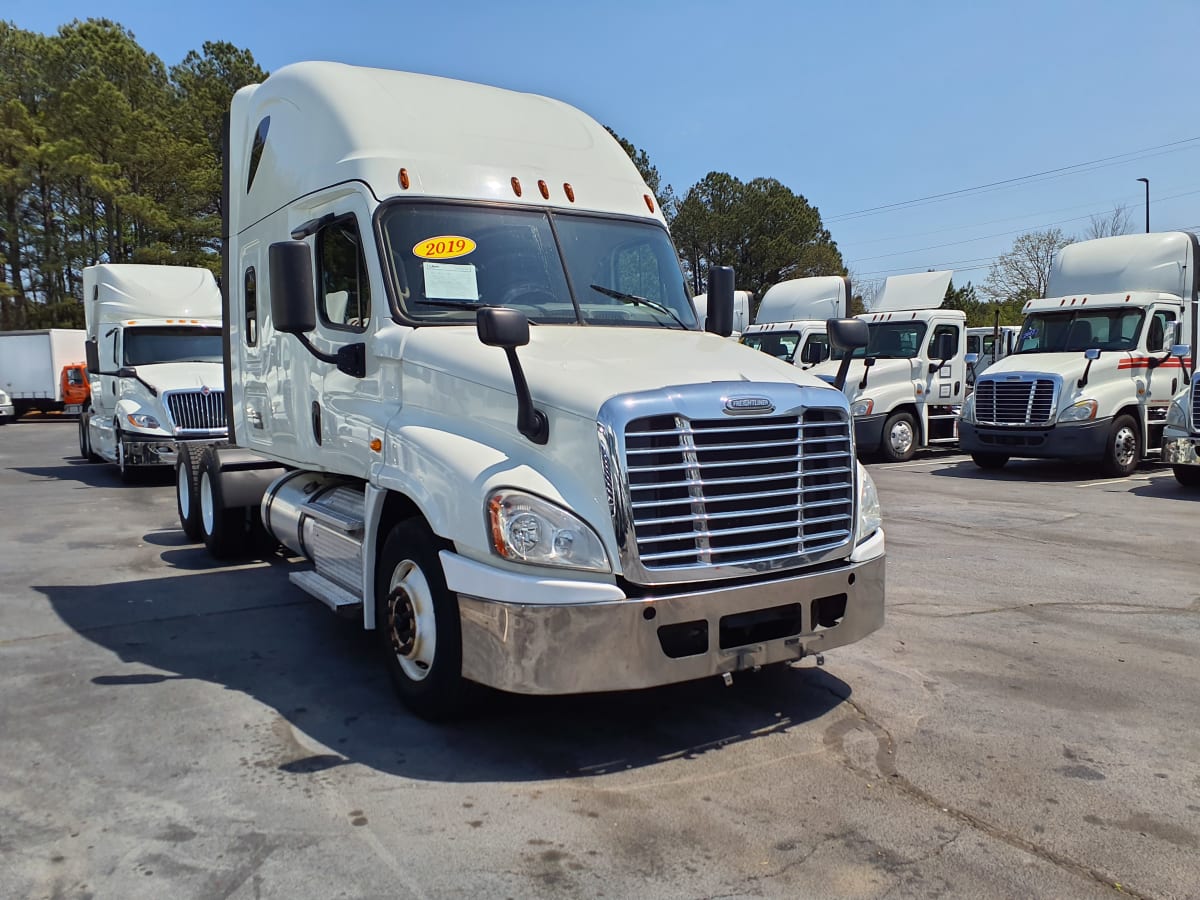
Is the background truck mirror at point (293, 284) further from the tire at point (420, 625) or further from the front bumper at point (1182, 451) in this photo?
the front bumper at point (1182, 451)

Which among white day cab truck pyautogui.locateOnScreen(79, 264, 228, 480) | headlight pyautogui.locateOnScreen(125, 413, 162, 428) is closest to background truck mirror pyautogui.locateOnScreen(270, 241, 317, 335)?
white day cab truck pyautogui.locateOnScreen(79, 264, 228, 480)

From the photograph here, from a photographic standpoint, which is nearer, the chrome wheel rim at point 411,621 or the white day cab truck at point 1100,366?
the chrome wheel rim at point 411,621

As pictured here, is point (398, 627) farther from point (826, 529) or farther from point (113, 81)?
point (113, 81)

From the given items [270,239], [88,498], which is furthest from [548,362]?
[88,498]

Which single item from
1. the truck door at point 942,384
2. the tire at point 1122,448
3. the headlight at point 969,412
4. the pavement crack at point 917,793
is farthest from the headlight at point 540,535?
the truck door at point 942,384

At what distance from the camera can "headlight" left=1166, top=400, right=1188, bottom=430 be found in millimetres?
12695

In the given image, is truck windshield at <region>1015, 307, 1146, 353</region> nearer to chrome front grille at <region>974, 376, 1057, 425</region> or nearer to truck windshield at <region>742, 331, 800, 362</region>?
chrome front grille at <region>974, 376, 1057, 425</region>

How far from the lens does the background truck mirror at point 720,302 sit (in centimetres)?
614

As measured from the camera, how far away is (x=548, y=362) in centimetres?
454

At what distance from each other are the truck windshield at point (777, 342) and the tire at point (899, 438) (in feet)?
8.56

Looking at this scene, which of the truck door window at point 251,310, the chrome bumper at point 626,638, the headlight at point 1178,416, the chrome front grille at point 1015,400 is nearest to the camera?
the chrome bumper at point 626,638

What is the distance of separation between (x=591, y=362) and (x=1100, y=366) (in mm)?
12833

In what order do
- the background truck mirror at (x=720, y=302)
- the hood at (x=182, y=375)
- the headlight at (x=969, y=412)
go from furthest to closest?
the headlight at (x=969, y=412), the hood at (x=182, y=375), the background truck mirror at (x=720, y=302)

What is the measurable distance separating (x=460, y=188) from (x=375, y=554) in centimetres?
208
